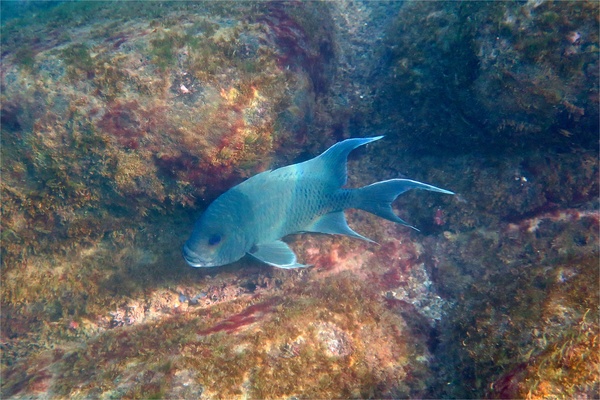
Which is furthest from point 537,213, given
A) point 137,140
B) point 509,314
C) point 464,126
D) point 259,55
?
point 137,140

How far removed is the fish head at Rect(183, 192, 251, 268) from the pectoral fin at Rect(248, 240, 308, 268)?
27 centimetres

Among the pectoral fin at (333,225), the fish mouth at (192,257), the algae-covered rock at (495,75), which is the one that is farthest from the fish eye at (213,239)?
the algae-covered rock at (495,75)

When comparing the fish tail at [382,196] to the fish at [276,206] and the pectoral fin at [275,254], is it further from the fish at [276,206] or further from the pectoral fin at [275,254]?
the pectoral fin at [275,254]

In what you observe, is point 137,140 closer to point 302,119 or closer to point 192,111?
point 192,111

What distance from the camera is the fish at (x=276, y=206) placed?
3.47 m

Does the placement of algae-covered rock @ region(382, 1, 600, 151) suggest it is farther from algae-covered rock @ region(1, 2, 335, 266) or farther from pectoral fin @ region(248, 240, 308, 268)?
pectoral fin @ region(248, 240, 308, 268)

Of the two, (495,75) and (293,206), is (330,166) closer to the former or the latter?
(293,206)

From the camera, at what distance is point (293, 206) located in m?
3.58

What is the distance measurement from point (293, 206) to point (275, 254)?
1.93 ft

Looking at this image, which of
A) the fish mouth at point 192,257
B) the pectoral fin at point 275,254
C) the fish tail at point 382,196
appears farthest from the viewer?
the pectoral fin at point 275,254

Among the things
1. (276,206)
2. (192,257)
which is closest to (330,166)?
(276,206)

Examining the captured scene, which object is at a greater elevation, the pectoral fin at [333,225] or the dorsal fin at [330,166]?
the dorsal fin at [330,166]

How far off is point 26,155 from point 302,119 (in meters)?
3.29

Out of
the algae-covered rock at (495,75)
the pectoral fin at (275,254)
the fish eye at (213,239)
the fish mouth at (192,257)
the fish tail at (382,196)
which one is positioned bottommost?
the pectoral fin at (275,254)
